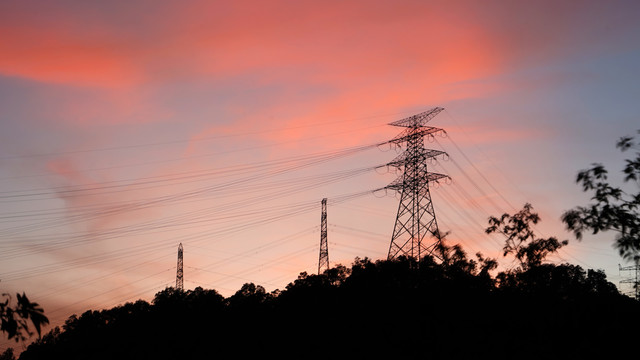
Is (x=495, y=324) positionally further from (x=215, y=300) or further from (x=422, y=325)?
(x=215, y=300)

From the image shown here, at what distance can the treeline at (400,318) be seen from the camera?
185 ft

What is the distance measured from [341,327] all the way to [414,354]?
14.5m

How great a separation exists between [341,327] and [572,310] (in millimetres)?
30553

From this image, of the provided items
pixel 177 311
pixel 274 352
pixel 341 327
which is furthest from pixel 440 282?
pixel 177 311

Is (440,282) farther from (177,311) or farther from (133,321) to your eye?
(133,321)


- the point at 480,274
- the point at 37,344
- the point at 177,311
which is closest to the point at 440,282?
the point at 480,274

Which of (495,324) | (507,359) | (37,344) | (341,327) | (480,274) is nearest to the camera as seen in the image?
(507,359)

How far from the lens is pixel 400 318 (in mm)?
72125

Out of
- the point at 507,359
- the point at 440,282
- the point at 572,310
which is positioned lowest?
the point at 507,359

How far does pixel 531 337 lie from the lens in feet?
189

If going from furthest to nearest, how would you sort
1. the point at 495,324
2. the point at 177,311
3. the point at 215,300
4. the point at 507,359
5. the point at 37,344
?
the point at 37,344 → the point at 215,300 → the point at 177,311 → the point at 495,324 → the point at 507,359

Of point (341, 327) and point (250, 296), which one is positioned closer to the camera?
point (341, 327)

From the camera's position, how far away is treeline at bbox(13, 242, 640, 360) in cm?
5638

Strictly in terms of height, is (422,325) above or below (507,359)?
above
